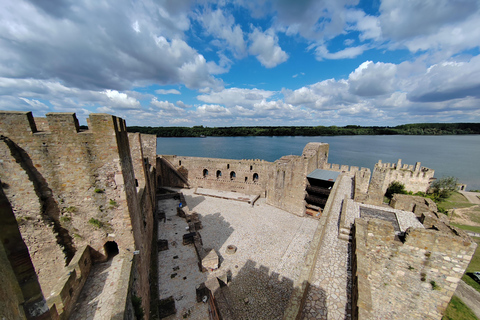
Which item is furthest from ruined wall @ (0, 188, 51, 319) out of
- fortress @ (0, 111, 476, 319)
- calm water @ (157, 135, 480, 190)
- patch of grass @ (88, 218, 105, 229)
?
calm water @ (157, 135, 480, 190)

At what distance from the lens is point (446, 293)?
696 centimetres

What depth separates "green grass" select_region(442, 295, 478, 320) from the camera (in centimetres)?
882

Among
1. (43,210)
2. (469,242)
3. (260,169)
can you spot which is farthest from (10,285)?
(260,169)

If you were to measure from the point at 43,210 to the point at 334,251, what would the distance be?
10.9 m

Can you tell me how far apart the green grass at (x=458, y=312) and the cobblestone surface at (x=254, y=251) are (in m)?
6.97

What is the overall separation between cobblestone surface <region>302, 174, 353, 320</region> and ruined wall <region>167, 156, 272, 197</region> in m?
12.8

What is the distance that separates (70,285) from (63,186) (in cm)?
→ 271

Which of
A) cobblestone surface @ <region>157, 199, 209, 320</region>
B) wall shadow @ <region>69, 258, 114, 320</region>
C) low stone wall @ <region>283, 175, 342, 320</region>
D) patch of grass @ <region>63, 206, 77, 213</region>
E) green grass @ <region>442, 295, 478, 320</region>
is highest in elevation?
patch of grass @ <region>63, 206, 77, 213</region>

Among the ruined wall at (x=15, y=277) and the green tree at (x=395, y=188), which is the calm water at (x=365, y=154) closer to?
the green tree at (x=395, y=188)

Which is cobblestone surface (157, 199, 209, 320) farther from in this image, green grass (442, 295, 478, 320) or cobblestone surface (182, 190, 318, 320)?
green grass (442, 295, 478, 320)

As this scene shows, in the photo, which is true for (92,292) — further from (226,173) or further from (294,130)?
(294,130)

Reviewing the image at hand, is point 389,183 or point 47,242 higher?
point 47,242

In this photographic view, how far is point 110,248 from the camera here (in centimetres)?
647

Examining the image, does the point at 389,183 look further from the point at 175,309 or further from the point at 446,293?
the point at 175,309
